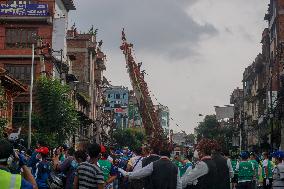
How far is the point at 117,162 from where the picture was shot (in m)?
20.6

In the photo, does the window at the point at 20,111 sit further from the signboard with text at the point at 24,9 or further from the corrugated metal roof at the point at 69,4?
the corrugated metal roof at the point at 69,4

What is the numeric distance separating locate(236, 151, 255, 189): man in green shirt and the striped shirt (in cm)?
1020

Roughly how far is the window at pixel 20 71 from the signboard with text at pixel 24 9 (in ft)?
15.4

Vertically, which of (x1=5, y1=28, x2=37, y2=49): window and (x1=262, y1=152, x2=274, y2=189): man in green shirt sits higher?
(x1=5, y1=28, x2=37, y2=49): window

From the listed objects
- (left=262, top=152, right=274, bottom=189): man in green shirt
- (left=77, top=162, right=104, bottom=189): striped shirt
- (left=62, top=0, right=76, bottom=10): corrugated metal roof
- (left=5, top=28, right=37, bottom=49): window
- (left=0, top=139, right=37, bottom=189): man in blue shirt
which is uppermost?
(left=62, top=0, right=76, bottom=10): corrugated metal roof

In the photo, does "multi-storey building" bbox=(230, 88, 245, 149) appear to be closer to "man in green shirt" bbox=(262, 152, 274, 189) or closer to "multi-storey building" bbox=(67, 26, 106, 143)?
"multi-storey building" bbox=(67, 26, 106, 143)

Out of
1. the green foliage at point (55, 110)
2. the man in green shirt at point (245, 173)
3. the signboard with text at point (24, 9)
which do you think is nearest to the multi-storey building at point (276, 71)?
the green foliage at point (55, 110)

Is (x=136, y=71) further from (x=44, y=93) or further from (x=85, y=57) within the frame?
(x=85, y=57)

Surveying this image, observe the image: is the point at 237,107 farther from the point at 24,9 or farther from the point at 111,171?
the point at 111,171

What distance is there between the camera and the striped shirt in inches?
355

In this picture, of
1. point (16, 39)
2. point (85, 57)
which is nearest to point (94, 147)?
point (16, 39)

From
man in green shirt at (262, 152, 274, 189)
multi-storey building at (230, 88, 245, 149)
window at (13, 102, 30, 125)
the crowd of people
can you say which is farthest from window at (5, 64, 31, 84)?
multi-storey building at (230, 88, 245, 149)

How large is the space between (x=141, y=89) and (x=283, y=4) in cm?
2314

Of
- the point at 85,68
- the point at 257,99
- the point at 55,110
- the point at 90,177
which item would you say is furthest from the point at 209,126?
the point at 90,177
